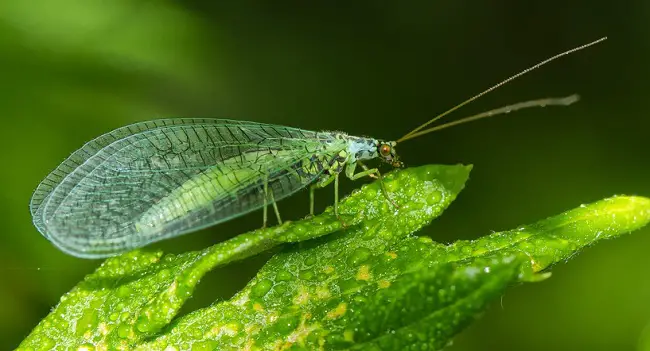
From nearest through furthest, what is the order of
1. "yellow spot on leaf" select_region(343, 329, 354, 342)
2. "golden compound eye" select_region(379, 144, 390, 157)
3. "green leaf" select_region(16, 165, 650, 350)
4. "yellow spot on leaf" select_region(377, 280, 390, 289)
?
"yellow spot on leaf" select_region(343, 329, 354, 342)
"green leaf" select_region(16, 165, 650, 350)
"yellow spot on leaf" select_region(377, 280, 390, 289)
"golden compound eye" select_region(379, 144, 390, 157)

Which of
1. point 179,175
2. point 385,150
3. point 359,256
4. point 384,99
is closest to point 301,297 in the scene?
point 359,256

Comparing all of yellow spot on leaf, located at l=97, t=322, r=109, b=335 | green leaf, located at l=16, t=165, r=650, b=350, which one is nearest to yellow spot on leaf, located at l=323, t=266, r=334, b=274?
green leaf, located at l=16, t=165, r=650, b=350

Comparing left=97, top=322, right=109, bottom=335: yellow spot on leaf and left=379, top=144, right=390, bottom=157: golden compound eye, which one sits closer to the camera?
left=97, top=322, right=109, bottom=335: yellow spot on leaf

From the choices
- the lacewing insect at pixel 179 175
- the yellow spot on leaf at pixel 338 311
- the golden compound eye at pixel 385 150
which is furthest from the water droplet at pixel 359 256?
the golden compound eye at pixel 385 150

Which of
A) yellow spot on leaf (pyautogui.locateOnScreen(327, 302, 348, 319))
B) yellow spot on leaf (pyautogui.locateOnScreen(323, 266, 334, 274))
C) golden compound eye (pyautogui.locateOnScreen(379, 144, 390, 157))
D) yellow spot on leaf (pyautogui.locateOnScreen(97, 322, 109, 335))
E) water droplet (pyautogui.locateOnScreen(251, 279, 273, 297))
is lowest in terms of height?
yellow spot on leaf (pyautogui.locateOnScreen(327, 302, 348, 319))

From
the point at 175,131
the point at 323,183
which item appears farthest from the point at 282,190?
the point at 175,131

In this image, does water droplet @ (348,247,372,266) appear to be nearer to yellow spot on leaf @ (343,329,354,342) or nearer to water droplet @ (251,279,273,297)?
water droplet @ (251,279,273,297)
